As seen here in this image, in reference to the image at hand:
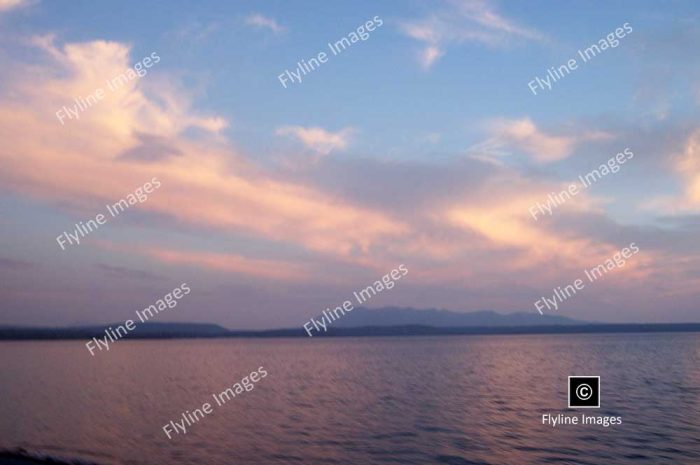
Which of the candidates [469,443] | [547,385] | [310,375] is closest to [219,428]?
[469,443]

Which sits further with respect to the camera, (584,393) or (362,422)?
(584,393)

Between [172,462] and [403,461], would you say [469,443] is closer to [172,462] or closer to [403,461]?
[403,461]

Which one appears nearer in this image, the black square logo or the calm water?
the calm water

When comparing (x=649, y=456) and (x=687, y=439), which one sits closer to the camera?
(x=649, y=456)

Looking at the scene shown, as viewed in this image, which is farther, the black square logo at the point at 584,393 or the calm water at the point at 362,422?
the black square logo at the point at 584,393

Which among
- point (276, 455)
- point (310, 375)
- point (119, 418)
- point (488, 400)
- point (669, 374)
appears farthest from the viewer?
point (310, 375)

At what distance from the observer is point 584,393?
4622cm

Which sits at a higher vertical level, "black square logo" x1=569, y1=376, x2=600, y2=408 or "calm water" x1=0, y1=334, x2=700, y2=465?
"black square logo" x1=569, y1=376, x2=600, y2=408

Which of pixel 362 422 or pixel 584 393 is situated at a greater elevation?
pixel 584 393

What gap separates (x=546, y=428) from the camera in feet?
107

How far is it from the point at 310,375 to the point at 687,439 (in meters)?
49.4

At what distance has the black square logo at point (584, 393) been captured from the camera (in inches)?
1610

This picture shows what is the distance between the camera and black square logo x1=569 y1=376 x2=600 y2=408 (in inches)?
1610

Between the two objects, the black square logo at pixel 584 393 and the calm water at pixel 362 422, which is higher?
the black square logo at pixel 584 393
